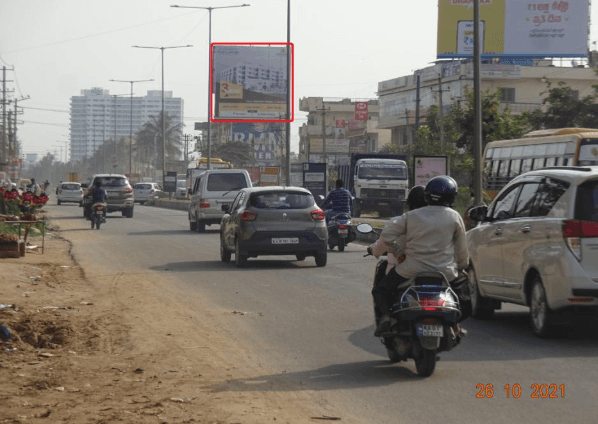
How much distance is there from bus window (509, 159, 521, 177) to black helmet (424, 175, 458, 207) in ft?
93.7

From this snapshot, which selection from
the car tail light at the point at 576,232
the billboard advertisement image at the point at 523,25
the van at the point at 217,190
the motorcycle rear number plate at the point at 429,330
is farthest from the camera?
the billboard advertisement image at the point at 523,25

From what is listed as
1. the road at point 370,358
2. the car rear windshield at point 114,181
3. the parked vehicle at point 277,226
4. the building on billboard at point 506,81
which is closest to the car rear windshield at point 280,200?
the parked vehicle at point 277,226

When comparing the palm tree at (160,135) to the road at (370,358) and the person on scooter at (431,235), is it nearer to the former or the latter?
the road at (370,358)

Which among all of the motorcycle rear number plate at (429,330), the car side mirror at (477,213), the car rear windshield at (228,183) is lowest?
the motorcycle rear number plate at (429,330)

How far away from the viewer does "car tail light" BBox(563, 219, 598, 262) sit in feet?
33.7

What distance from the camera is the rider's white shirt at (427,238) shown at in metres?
8.50

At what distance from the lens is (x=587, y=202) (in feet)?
34.0

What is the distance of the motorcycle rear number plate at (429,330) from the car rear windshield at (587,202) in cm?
272

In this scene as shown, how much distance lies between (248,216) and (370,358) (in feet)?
34.8

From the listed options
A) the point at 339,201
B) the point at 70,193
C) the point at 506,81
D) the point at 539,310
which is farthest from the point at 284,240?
the point at 506,81

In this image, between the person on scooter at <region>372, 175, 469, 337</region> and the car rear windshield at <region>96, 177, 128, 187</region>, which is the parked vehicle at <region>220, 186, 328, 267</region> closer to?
the person on scooter at <region>372, 175, 469, 337</region>

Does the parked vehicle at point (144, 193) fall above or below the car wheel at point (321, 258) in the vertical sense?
below

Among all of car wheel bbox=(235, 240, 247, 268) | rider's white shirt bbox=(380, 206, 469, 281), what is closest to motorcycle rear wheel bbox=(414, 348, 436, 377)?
rider's white shirt bbox=(380, 206, 469, 281)

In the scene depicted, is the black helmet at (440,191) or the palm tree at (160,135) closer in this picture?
the black helmet at (440,191)
